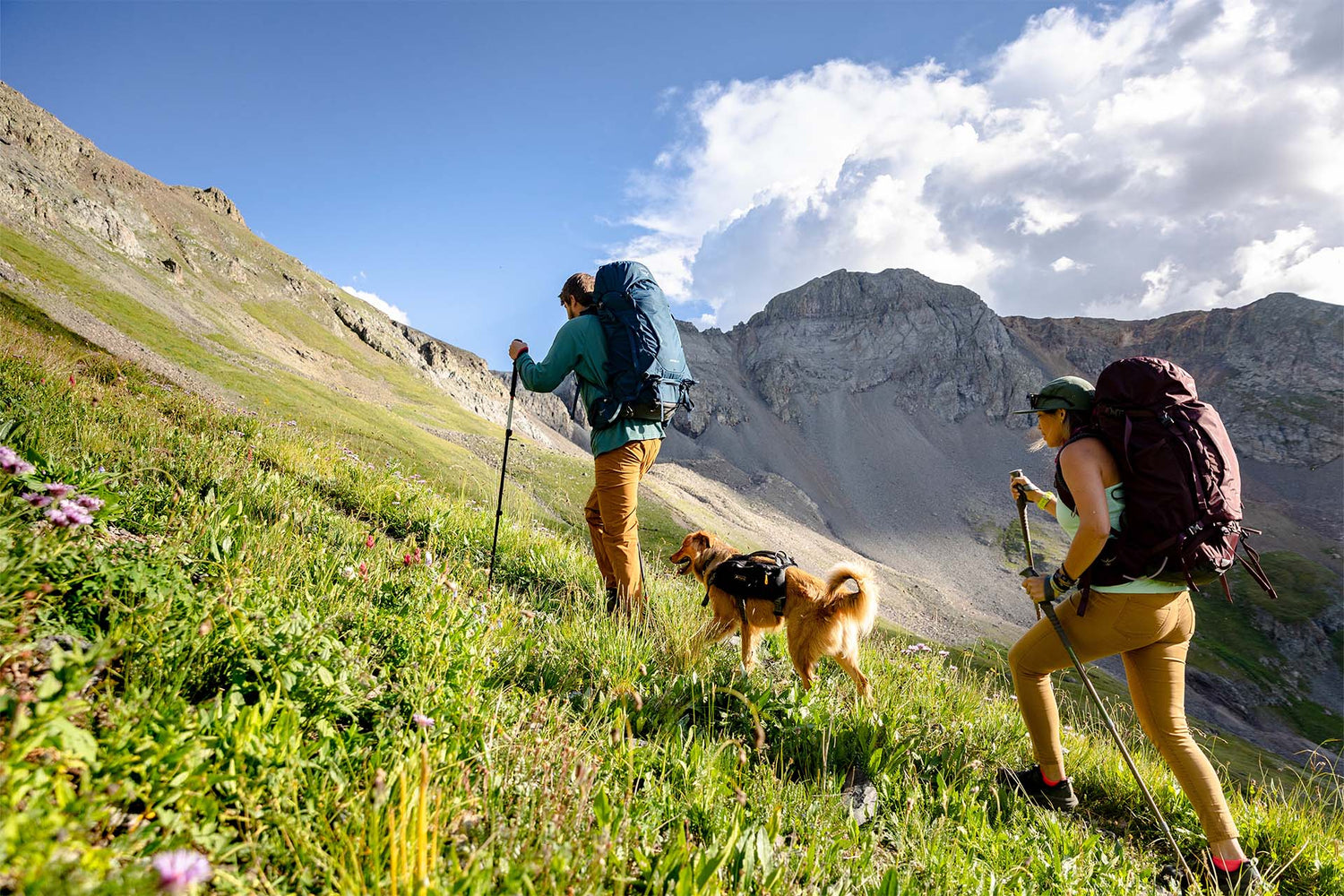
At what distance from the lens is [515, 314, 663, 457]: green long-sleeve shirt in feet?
19.1

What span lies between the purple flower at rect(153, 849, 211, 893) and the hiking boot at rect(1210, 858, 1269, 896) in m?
5.28

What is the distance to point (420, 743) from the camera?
8.15 ft

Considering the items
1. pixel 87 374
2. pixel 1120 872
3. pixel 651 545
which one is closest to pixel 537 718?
pixel 1120 872

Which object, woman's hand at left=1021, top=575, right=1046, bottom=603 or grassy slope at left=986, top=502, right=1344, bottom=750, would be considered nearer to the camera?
woman's hand at left=1021, top=575, right=1046, bottom=603

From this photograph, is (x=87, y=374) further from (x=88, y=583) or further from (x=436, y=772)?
(x=436, y=772)

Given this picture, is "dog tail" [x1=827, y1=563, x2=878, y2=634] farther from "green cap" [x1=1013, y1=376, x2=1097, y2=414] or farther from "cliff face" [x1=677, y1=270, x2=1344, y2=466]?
"cliff face" [x1=677, y1=270, x2=1344, y2=466]

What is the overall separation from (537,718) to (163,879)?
2.15 meters

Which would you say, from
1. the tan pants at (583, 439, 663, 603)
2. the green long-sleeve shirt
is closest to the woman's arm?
the tan pants at (583, 439, 663, 603)

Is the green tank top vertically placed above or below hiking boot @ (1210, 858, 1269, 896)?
above

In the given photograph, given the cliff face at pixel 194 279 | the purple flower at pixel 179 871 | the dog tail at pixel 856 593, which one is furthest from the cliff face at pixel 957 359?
the purple flower at pixel 179 871

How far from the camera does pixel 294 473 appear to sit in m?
7.50

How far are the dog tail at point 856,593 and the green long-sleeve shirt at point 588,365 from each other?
2.39 m

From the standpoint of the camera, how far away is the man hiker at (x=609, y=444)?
5.83 m

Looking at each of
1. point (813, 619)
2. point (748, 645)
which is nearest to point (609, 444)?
point (748, 645)
